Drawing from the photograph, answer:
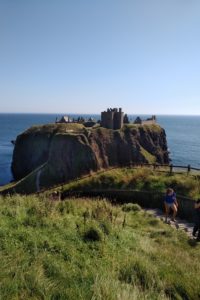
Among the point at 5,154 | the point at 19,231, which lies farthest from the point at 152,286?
the point at 5,154

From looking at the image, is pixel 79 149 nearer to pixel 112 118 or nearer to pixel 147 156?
pixel 112 118

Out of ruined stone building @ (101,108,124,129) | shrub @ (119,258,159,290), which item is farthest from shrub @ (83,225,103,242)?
ruined stone building @ (101,108,124,129)

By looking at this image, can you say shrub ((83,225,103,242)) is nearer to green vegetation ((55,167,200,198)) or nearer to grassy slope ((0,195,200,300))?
grassy slope ((0,195,200,300))

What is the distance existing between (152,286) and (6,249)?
298 centimetres

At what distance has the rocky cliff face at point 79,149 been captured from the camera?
148 feet

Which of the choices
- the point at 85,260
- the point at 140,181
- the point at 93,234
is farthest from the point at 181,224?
the point at 85,260

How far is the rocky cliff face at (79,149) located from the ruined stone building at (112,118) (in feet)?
5.00

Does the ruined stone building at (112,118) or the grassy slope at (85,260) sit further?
the ruined stone building at (112,118)

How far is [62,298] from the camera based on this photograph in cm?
552

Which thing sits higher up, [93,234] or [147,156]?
[93,234]

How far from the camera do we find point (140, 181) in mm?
22766

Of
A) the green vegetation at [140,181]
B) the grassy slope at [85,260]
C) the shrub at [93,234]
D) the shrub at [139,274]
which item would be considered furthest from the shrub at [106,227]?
the green vegetation at [140,181]

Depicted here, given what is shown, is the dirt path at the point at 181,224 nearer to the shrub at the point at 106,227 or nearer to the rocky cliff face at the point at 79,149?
the shrub at the point at 106,227

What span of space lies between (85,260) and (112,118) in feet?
160
